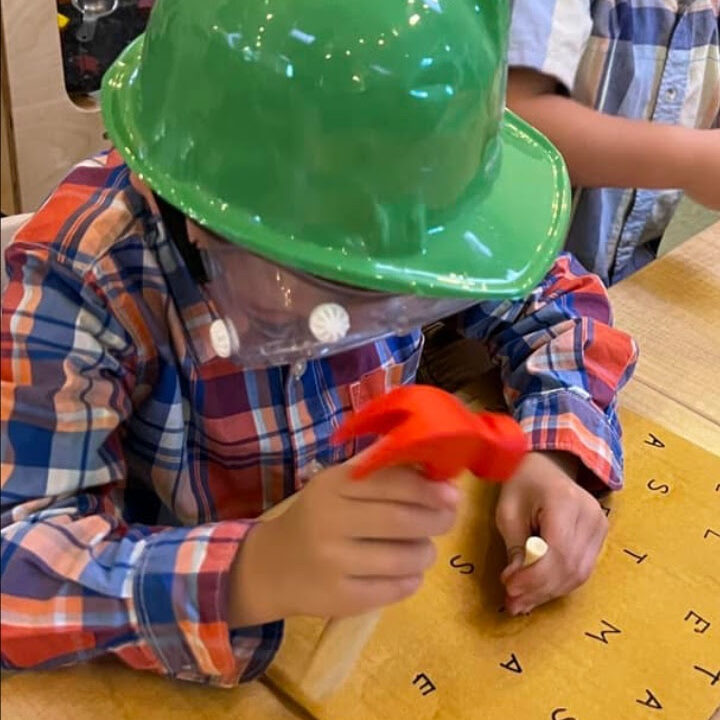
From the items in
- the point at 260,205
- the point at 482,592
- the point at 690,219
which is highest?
the point at 260,205

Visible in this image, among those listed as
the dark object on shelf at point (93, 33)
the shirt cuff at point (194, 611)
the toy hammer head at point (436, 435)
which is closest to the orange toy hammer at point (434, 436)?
the toy hammer head at point (436, 435)

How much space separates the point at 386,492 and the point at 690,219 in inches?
39.4

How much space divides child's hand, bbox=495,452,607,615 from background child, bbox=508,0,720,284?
0.38m

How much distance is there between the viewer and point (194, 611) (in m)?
0.50

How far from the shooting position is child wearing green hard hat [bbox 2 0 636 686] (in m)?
0.44

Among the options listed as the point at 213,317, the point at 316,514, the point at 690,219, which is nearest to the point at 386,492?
the point at 316,514

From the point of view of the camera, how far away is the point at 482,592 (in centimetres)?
59

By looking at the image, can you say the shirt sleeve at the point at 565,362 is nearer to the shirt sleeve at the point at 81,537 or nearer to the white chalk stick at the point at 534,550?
the white chalk stick at the point at 534,550

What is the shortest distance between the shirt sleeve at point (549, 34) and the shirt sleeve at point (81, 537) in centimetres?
48

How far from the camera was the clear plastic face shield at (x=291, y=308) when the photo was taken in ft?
1.58

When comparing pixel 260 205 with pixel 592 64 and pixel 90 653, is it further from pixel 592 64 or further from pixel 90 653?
pixel 592 64

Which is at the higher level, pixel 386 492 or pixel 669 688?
pixel 386 492

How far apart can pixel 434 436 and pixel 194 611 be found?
0.55ft

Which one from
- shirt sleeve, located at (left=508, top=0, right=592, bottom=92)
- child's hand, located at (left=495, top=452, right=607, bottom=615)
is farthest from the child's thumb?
shirt sleeve, located at (left=508, top=0, right=592, bottom=92)
